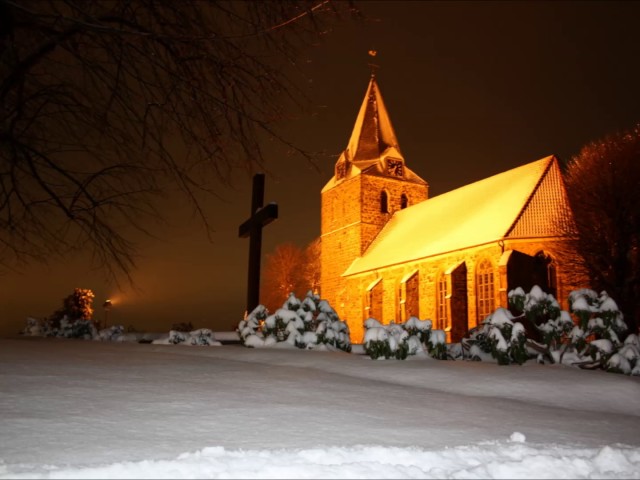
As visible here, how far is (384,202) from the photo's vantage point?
37.1m

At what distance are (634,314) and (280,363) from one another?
1589cm

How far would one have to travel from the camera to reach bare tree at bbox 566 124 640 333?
19484 mm

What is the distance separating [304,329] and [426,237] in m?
19.1

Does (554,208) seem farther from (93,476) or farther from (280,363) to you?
(93,476)

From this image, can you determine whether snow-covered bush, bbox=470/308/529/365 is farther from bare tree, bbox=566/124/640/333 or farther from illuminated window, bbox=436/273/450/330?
illuminated window, bbox=436/273/450/330

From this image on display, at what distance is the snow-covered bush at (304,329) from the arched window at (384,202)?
82.6 ft

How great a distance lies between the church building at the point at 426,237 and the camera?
23500mm

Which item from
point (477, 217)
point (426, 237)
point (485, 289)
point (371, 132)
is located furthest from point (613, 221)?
point (371, 132)

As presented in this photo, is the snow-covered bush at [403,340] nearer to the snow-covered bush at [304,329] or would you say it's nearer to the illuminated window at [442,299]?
the snow-covered bush at [304,329]

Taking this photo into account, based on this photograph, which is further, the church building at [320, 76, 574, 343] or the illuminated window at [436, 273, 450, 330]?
the illuminated window at [436, 273, 450, 330]

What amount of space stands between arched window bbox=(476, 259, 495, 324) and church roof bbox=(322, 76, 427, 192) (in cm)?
1311

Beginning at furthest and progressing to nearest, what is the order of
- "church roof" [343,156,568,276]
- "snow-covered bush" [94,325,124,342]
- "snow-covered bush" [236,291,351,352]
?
"church roof" [343,156,568,276], "snow-covered bush" [94,325,124,342], "snow-covered bush" [236,291,351,352]

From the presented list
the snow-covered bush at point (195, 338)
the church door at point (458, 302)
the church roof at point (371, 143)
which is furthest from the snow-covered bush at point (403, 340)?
the church roof at point (371, 143)

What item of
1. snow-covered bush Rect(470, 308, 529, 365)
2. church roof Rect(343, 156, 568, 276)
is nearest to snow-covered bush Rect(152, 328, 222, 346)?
snow-covered bush Rect(470, 308, 529, 365)
